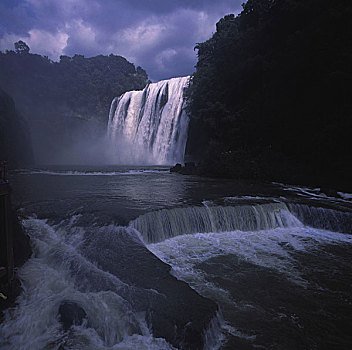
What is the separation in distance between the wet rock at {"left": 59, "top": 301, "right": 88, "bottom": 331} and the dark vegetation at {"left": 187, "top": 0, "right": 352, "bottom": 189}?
13.5 metres

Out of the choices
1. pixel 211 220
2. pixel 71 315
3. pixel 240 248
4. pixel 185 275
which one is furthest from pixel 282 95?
pixel 71 315

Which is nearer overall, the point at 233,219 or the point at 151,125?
the point at 233,219

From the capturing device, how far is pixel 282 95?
16.5m

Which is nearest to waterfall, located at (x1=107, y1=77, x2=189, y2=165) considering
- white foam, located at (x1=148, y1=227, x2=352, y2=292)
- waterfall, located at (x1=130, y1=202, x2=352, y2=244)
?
waterfall, located at (x1=130, y1=202, x2=352, y2=244)

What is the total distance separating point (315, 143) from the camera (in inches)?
555

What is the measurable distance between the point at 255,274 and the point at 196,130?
22.2 metres

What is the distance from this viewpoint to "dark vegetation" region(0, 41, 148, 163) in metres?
49.5

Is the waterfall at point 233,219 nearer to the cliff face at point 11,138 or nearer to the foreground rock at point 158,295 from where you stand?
the foreground rock at point 158,295

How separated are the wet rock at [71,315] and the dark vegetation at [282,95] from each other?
44.4ft

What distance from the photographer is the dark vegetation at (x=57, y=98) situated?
162 feet

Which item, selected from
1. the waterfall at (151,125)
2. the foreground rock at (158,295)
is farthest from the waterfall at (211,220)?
the waterfall at (151,125)

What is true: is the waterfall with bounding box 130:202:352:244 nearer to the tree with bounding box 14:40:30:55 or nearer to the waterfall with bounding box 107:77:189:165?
the waterfall with bounding box 107:77:189:165

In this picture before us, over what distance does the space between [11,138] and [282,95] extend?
30.3 m

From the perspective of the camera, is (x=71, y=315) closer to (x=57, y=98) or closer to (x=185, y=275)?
(x=185, y=275)
